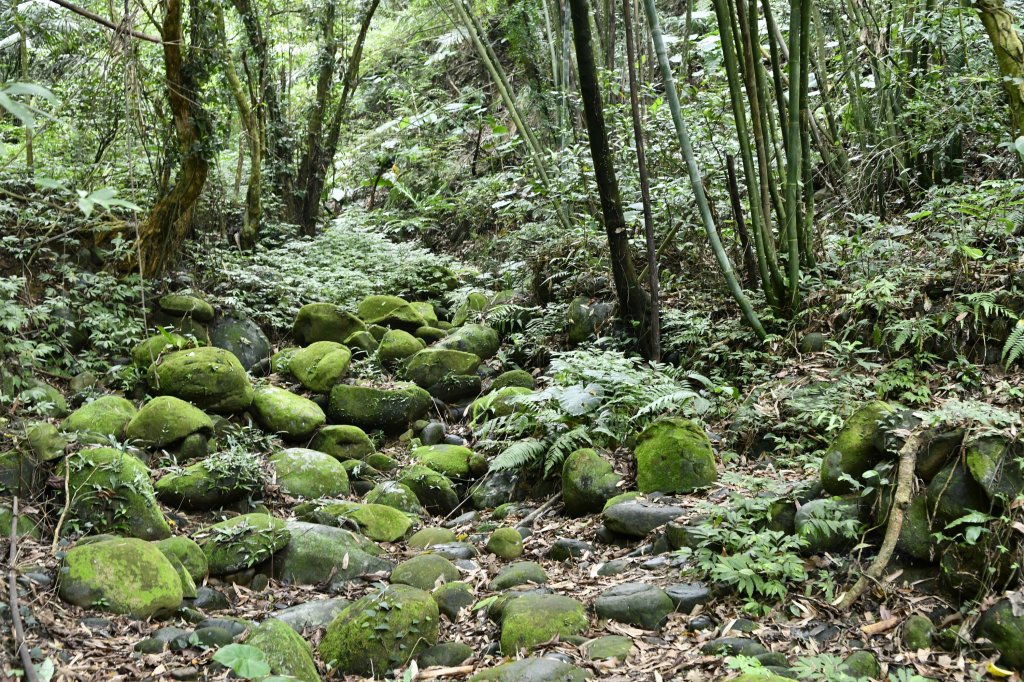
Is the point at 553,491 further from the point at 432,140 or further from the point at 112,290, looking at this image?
the point at 432,140

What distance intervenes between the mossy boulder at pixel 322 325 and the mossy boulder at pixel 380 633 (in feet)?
15.2

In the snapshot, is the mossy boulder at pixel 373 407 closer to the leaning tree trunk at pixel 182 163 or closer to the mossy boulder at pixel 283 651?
the leaning tree trunk at pixel 182 163

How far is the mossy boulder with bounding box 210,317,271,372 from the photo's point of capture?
23.5 ft

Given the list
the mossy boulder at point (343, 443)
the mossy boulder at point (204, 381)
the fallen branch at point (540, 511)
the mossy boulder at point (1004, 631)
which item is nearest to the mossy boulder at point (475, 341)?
the mossy boulder at point (343, 443)

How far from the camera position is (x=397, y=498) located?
5.09m

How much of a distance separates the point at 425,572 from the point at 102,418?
286cm

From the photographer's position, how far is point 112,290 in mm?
6832

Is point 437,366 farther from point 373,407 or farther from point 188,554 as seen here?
point 188,554

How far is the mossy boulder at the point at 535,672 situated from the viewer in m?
2.74

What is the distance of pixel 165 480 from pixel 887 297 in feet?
16.0

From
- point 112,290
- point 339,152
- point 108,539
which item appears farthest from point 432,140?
point 108,539

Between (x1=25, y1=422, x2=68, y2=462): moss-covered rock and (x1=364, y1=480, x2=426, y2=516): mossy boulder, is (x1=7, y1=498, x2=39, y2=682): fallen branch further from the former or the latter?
(x1=364, y1=480, x2=426, y2=516): mossy boulder

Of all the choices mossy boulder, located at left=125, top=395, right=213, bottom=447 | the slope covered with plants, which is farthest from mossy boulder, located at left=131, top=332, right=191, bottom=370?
mossy boulder, located at left=125, top=395, right=213, bottom=447

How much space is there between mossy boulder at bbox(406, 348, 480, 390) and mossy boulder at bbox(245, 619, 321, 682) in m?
3.91
